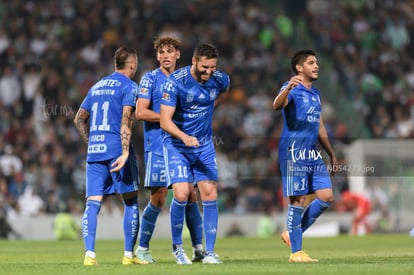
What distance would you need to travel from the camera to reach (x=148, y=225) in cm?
1227

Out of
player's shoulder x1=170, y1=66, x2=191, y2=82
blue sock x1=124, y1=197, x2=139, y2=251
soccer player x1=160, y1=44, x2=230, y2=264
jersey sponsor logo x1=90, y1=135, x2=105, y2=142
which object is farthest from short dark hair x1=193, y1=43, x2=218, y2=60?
blue sock x1=124, y1=197, x2=139, y2=251

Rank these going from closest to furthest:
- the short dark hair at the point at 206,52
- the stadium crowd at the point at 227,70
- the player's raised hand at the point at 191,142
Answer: the player's raised hand at the point at 191,142
the short dark hair at the point at 206,52
the stadium crowd at the point at 227,70

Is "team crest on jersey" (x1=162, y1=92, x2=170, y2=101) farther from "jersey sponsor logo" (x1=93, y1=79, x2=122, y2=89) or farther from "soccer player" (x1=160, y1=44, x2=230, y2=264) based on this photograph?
"jersey sponsor logo" (x1=93, y1=79, x2=122, y2=89)

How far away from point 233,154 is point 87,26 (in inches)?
248

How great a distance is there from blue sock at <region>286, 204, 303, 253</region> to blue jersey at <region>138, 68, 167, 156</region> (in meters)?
1.74

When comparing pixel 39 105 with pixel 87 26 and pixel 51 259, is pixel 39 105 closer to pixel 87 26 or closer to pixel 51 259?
pixel 87 26

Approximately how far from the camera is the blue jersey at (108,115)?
11.5m

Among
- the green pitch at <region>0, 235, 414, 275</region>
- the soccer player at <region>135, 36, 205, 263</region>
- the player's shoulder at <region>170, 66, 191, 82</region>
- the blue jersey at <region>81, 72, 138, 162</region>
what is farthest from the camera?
the soccer player at <region>135, 36, 205, 263</region>

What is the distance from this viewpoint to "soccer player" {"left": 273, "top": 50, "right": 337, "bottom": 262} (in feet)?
37.7

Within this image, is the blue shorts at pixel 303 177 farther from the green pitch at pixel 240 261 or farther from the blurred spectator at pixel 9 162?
the blurred spectator at pixel 9 162

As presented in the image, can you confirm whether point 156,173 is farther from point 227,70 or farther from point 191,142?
point 227,70

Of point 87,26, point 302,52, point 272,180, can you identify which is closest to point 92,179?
point 302,52

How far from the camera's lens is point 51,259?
534 inches

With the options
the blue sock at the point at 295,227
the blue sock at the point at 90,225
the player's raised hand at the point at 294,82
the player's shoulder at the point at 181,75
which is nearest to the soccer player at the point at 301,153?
the blue sock at the point at 295,227
